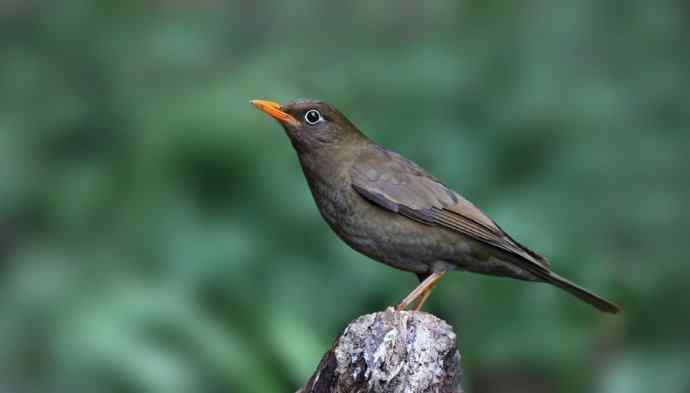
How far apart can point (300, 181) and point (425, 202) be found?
2082mm

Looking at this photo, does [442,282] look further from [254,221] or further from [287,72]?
[287,72]

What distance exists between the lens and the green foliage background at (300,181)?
6441 millimetres

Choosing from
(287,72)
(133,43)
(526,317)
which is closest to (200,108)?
(287,72)

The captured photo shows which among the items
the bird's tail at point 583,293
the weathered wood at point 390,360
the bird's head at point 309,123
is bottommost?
the bird's tail at point 583,293

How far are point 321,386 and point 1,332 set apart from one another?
392cm

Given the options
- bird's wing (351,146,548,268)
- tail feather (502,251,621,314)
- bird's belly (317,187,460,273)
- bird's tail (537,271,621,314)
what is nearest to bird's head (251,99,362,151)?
bird's wing (351,146,548,268)

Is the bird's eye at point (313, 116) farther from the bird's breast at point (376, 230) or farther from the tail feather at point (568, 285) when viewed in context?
the tail feather at point (568, 285)

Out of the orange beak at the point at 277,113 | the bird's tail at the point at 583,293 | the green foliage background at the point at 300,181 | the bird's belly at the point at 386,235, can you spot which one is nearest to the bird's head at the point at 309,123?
the orange beak at the point at 277,113

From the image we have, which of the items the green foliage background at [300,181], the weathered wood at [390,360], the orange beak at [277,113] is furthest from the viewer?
the green foliage background at [300,181]

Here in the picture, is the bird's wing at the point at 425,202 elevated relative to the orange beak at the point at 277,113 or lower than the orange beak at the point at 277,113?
lower

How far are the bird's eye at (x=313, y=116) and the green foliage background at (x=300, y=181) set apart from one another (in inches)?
55.0

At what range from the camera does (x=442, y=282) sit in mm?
6426

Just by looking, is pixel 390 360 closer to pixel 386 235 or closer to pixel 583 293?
pixel 386 235

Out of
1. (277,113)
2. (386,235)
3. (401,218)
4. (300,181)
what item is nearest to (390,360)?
(386,235)
